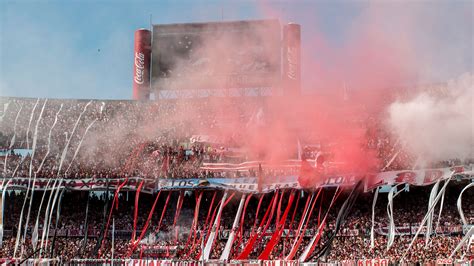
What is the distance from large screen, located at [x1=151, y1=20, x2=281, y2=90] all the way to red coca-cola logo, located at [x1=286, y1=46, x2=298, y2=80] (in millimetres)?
733

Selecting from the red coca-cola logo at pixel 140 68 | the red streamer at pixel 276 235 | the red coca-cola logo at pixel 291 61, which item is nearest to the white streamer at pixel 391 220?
the red streamer at pixel 276 235

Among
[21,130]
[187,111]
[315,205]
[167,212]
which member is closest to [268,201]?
[315,205]

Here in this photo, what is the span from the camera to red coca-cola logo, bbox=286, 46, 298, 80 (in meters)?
45.0

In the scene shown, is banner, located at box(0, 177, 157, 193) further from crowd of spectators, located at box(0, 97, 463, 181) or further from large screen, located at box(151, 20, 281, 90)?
large screen, located at box(151, 20, 281, 90)

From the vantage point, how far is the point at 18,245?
36.9 metres

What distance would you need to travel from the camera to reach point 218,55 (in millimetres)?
45438

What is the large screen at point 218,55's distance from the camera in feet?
147

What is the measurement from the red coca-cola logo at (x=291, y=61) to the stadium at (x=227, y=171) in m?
0.08

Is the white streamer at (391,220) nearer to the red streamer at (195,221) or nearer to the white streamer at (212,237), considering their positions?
the white streamer at (212,237)

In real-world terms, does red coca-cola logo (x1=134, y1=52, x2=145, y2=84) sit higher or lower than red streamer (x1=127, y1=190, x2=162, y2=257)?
higher

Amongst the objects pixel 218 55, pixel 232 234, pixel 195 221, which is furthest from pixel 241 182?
pixel 218 55

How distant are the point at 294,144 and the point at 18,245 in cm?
1711

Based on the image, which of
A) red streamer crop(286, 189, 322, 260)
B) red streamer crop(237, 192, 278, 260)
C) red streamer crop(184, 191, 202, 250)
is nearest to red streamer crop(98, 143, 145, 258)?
red streamer crop(184, 191, 202, 250)

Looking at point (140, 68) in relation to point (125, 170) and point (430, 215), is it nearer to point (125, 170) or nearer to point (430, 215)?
point (125, 170)
